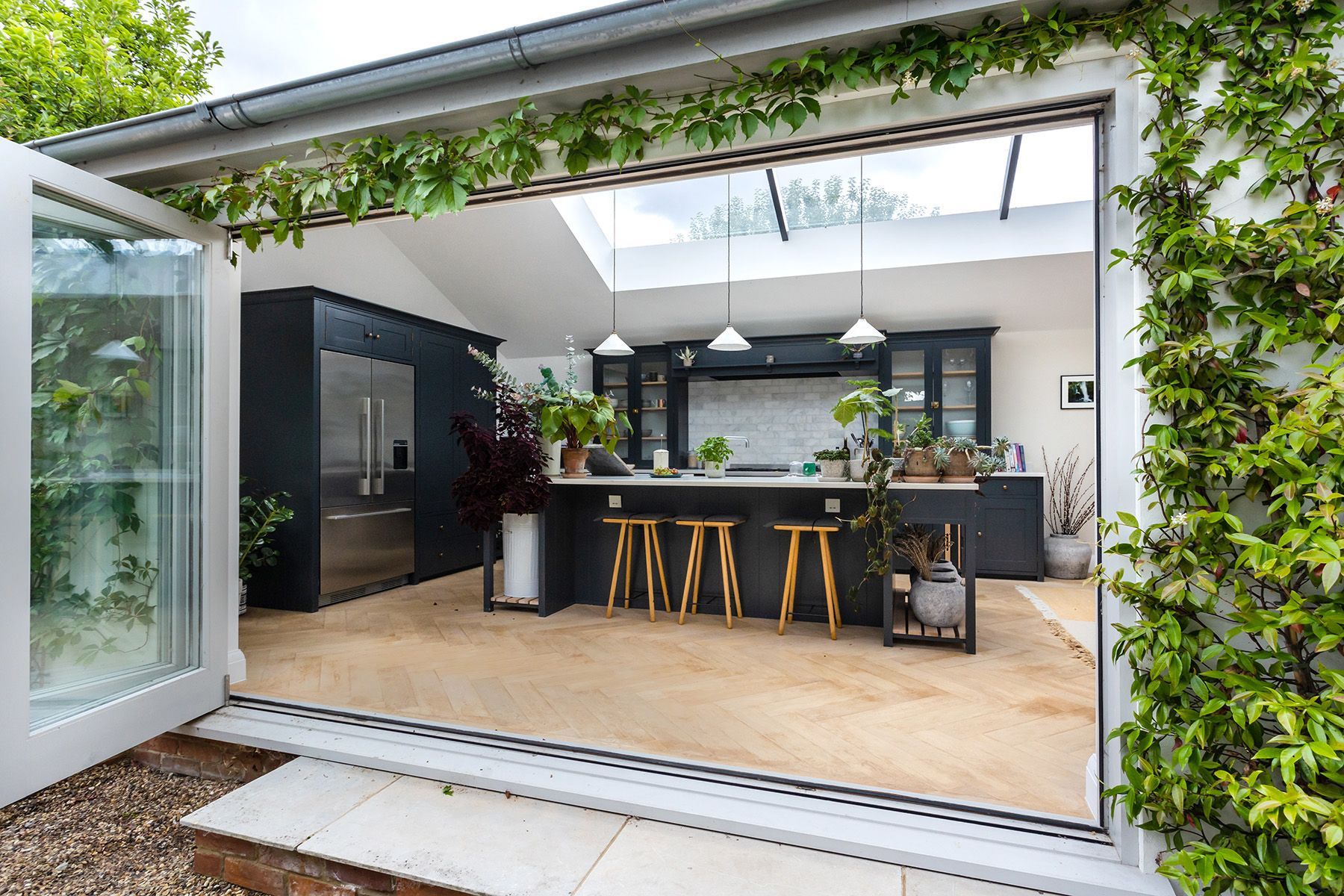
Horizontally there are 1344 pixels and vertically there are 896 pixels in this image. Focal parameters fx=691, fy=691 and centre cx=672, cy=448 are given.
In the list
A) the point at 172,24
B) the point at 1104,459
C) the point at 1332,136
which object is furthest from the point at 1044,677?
the point at 172,24

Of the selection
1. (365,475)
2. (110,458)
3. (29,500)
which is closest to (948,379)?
(365,475)

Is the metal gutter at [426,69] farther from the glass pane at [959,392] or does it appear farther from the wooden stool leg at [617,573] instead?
the glass pane at [959,392]

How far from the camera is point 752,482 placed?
3.98m

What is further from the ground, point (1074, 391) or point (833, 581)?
point (1074, 391)

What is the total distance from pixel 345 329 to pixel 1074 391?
19.5 feet

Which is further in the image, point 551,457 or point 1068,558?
point 1068,558

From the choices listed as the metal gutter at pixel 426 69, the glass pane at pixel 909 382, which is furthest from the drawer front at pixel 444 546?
the glass pane at pixel 909 382

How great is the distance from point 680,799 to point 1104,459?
1484 millimetres

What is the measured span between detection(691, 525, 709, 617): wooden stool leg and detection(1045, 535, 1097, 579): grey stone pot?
10.3 ft

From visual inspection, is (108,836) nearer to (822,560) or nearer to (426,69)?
(426,69)

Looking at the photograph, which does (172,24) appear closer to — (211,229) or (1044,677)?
(211,229)

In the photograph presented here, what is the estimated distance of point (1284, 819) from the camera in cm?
135

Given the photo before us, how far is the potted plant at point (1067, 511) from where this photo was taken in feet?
18.4

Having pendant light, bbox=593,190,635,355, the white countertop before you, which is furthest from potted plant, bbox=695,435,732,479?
pendant light, bbox=593,190,635,355
